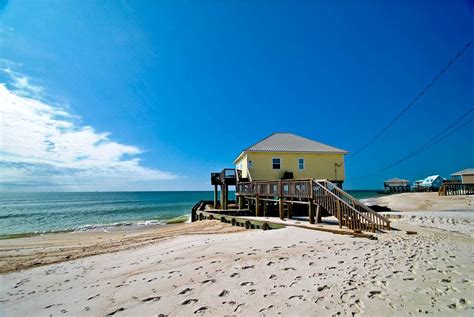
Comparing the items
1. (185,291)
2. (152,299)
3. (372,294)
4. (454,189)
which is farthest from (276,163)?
(454,189)

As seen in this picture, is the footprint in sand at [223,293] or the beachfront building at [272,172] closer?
the footprint in sand at [223,293]

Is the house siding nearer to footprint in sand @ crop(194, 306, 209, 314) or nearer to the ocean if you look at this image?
the ocean

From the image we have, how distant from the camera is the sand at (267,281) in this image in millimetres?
3537

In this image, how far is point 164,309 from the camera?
3.83 meters

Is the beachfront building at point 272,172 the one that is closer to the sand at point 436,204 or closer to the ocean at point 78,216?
the sand at point 436,204

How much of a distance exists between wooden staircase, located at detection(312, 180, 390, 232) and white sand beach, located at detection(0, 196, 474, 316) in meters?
1.22

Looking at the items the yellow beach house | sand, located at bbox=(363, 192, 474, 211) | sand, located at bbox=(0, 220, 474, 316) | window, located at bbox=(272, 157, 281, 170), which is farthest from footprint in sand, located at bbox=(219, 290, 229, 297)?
sand, located at bbox=(363, 192, 474, 211)

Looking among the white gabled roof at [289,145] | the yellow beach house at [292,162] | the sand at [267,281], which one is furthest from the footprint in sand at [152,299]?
the white gabled roof at [289,145]

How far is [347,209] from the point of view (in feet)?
30.6

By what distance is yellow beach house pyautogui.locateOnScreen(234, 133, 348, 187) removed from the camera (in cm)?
1989

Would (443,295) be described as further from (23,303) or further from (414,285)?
(23,303)

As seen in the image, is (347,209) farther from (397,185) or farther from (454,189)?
(397,185)

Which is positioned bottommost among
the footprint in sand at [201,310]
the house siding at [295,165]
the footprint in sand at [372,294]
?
the footprint in sand at [201,310]

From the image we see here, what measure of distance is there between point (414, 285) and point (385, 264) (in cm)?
109
